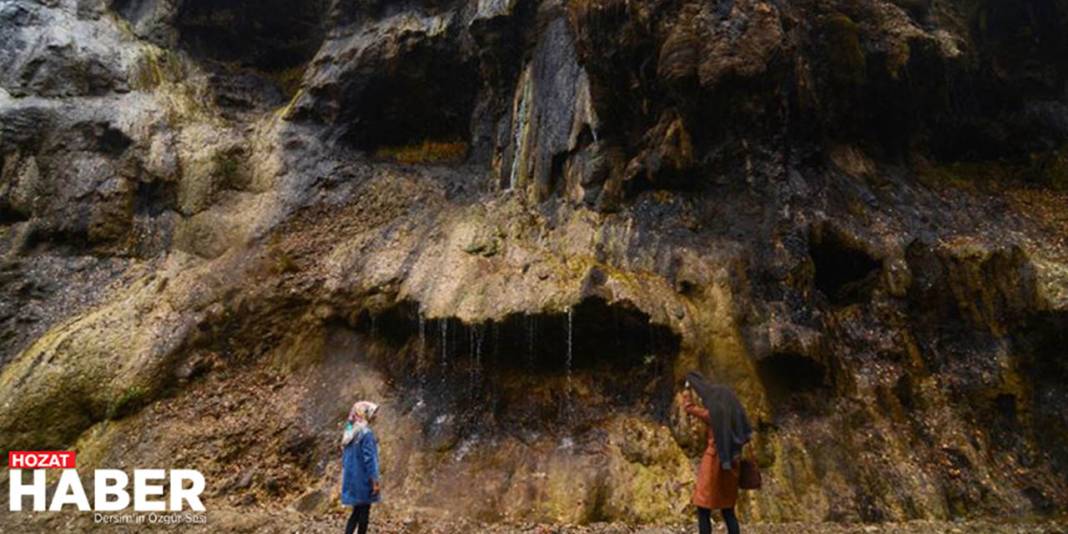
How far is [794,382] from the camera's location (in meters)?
9.09

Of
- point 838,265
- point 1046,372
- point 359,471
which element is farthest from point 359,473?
point 1046,372

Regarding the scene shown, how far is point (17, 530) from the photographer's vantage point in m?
8.20

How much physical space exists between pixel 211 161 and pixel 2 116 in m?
4.38

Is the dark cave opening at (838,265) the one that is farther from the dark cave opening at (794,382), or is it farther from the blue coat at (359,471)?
the blue coat at (359,471)

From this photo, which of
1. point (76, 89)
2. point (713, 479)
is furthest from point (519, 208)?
point (76, 89)

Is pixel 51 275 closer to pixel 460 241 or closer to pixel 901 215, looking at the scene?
pixel 460 241

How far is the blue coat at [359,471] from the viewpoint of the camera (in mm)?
6184

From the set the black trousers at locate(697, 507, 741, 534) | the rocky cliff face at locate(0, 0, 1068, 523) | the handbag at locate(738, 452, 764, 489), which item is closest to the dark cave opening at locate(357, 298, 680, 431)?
the rocky cliff face at locate(0, 0, 1068, 523)

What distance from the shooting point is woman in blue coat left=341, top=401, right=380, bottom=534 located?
20.3ft

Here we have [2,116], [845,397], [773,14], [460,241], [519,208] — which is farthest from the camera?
[2,116]

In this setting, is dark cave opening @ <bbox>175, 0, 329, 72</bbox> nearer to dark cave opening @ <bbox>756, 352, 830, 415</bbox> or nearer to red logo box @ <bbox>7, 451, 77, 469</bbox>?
red logo box @ <bbox>7, 451, 77, 469</bbox>

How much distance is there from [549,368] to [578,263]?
188cm

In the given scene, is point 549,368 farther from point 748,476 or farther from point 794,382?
point 748,476

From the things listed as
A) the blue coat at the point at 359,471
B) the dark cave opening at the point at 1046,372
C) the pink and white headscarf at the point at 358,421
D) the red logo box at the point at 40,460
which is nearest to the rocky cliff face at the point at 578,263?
the dark cave opening at the point at 1046,372
